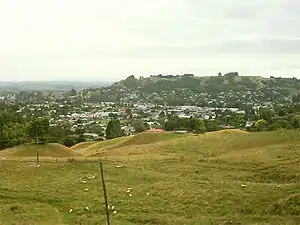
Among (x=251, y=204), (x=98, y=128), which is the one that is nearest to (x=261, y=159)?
(x=251, y=204)

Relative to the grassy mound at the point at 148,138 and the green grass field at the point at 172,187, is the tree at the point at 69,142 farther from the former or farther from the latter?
the green grass field at the point at 172,187

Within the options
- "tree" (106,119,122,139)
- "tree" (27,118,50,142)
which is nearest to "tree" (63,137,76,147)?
"tree" (106,119,122,139)

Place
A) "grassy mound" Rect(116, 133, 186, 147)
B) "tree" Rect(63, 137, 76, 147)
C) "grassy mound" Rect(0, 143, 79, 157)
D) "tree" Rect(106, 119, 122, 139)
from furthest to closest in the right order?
"tree" Rect(106, 119, 122, 139), "tree" Rect(63, 137, 76, 147), "grassy mound" Rect(116, 133, 186, 147), "grassy mound" Rect(0, 143, 79, 157)

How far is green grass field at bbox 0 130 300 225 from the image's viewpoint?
86.6 feet

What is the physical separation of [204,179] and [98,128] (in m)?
92.6

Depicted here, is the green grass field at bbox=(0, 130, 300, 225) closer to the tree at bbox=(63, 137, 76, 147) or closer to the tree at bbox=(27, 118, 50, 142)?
the tree at bbox=(27, 118, 50, 142)

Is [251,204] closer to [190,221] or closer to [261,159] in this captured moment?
[190,221]

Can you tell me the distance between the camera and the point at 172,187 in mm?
33688

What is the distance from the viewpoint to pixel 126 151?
185ft

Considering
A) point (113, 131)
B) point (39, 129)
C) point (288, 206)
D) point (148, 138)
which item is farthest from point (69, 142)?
point (288, 206)

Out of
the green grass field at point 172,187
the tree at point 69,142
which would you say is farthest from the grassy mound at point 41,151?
the tree at point 69,142

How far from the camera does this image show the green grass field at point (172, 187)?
26.4 m

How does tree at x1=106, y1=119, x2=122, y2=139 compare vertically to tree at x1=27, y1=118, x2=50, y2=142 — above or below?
below

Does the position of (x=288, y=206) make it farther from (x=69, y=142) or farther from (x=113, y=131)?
(x=113, y=131)
